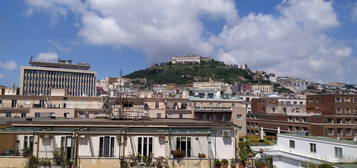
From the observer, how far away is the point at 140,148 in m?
20.9

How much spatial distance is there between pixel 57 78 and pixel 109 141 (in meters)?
134

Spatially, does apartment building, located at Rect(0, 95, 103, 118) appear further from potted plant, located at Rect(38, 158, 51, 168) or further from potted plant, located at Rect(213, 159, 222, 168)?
potted plant, located at Rect(213, 159, 222, 168)

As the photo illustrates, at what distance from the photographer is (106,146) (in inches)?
816

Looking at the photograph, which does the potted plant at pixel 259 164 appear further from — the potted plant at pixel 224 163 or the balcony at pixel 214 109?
the balcony at pixel 214 109

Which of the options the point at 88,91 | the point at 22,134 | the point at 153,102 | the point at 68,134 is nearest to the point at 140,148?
the point at 68,134

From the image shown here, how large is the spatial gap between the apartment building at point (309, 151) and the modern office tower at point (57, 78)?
→ 116 m

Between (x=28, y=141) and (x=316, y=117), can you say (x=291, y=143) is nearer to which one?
(x=28, y=141)

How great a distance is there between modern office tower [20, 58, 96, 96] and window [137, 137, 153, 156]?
118585 millimetres

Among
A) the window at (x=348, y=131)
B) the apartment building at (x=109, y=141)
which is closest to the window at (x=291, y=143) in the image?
the apartment building at (x=109, y=141)

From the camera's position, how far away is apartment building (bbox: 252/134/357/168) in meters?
24.0

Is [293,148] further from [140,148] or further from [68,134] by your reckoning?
[68,134]

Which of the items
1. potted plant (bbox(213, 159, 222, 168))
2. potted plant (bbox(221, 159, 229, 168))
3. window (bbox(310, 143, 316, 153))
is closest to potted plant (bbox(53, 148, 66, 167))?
potted plant (bbox(213, 159, 222, 168))

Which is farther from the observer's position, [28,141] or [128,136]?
[128,136]

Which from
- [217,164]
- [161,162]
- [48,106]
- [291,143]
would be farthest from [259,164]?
[48,106]
